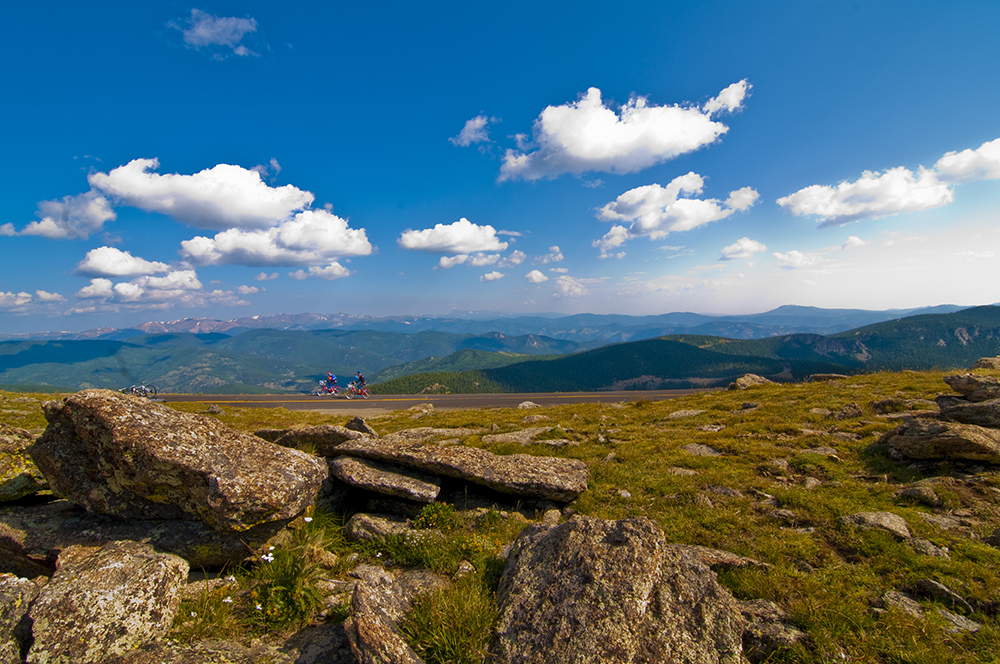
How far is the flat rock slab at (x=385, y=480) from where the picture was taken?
992 centimetres

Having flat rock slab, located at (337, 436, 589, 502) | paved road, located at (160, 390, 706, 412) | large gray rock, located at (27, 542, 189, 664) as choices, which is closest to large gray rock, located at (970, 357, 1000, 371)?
paved road, located at (160, 390, 706, 412)

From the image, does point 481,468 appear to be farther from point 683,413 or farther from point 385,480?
point 683,413

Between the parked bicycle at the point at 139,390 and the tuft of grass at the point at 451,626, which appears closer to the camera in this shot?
the tuft of grass at the point at 451,626

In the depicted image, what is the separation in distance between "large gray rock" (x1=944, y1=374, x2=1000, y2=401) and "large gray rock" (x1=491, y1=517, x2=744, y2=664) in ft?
57.0

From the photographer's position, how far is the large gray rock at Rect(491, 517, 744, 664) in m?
5.41

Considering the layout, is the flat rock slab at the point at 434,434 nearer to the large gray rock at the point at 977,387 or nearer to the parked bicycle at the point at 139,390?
the large gray rock at the point at 977,387

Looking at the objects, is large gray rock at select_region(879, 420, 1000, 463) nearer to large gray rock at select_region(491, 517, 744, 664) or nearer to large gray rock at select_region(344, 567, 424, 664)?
large gray rock at select_region(491, 517, 744, 664)

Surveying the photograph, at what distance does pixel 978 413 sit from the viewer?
13289mm

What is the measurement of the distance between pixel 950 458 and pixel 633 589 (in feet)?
42.2

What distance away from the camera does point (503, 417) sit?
27.1 m

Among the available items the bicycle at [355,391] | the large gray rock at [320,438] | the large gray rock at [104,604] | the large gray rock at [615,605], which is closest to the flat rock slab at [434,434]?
the large gray rock at [320,438]

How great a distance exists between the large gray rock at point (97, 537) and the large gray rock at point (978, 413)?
879 inches

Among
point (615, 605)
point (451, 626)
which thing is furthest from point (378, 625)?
point (615, 605)

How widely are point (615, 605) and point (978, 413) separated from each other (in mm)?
16775
